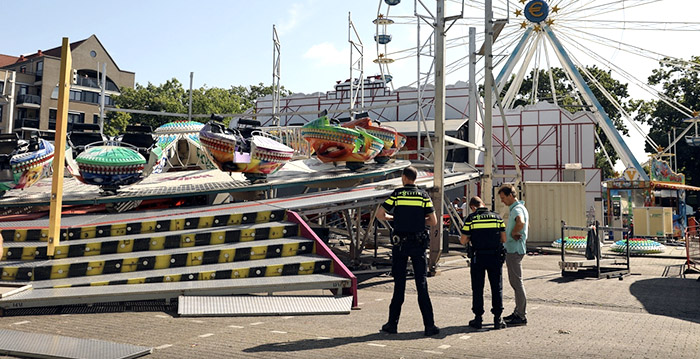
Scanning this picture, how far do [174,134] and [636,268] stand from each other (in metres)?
12.0

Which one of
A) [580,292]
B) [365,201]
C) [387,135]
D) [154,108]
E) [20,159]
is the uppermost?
[154,108]

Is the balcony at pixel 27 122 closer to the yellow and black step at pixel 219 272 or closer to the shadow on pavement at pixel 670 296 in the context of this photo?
the yellow and black step at pixel 219 272

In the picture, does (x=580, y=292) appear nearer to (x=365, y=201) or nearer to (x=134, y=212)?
(x=365, y=201)

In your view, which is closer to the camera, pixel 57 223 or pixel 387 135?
pixel 57 223

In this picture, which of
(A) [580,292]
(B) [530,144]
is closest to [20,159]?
(A) [580,292]

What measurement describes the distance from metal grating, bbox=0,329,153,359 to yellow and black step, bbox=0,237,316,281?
2006 millimetres

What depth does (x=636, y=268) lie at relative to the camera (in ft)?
46.3

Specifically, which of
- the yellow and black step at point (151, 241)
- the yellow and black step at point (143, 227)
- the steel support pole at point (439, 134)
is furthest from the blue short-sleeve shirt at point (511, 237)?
the steel support pole at point (439, 134)

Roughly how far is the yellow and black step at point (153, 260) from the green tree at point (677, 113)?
4853 centimetres

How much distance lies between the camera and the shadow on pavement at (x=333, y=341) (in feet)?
17.0

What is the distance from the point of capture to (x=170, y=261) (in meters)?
7.73

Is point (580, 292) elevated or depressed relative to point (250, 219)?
depressed

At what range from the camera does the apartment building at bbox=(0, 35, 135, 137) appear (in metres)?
55.4

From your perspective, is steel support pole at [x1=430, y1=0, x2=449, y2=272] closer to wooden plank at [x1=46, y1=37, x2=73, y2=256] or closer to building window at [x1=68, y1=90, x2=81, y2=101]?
wooden plank at [x1=46, y1=37, x2=73, y2=256]
